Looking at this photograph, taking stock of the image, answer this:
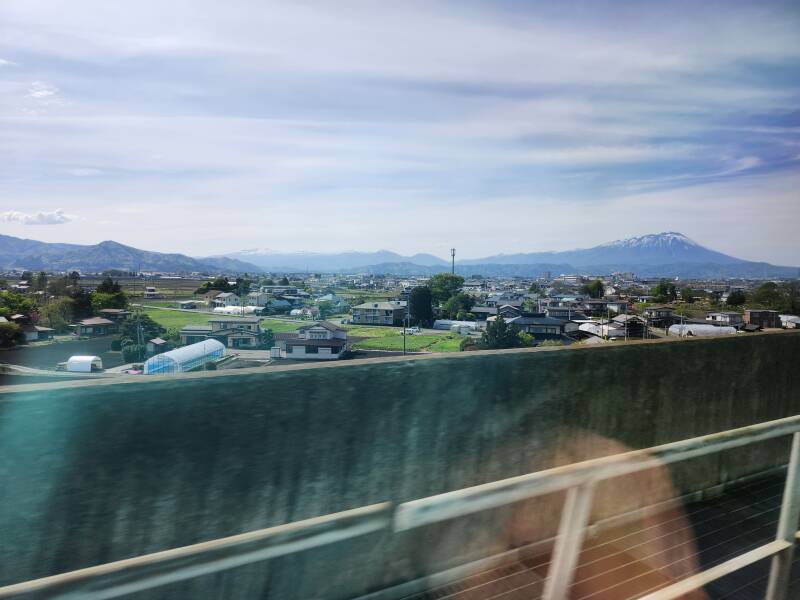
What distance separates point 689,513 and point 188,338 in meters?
12.1

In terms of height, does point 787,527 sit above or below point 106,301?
above

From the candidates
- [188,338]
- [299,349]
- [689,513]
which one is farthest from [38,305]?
[689,513]

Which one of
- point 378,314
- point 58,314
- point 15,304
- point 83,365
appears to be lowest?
point 378,314

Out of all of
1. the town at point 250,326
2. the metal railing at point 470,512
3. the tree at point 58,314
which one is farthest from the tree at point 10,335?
the metal railing at point 470,512

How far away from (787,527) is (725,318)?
441 inches

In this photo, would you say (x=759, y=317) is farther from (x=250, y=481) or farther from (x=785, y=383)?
(x=250, y=481)

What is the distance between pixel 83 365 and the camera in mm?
10062

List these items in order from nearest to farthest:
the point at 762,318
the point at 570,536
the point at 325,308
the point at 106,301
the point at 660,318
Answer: the point at 570,536 → the point at 762,318 → the point at 660,318 → the point at 106,301 → the point at 325,308

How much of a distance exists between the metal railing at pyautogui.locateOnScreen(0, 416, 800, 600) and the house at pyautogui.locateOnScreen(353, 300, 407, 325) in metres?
21.1

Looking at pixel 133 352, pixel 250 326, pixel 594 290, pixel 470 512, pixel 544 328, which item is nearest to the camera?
pixel 470 512

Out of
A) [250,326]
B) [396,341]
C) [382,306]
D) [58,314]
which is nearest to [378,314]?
[382,306]

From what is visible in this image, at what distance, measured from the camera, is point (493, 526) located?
349 cm

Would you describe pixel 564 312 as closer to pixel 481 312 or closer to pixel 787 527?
pixel 481 312

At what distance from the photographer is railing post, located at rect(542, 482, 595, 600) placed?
Result: 1.39 metres
